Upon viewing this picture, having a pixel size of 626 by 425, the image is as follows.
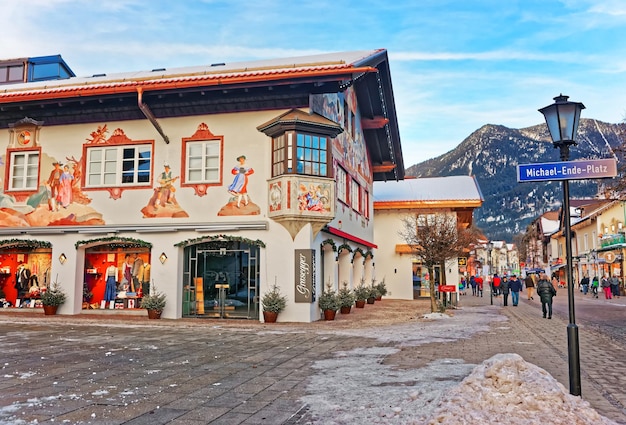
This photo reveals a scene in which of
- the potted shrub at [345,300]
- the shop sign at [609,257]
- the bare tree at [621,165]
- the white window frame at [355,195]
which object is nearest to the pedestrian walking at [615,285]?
the shop sign at [609,257]

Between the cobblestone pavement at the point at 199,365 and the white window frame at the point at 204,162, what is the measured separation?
491 centimetres

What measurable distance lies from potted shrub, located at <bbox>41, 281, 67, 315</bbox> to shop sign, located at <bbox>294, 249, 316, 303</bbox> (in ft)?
27.6

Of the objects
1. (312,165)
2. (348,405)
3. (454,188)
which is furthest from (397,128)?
(348,405)

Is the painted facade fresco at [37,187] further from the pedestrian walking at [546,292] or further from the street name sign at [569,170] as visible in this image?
the street name sign at [569,170]

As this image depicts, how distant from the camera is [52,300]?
19.4 metres

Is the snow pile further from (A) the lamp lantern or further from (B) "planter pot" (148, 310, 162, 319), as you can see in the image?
(B) "planter pot" (148, 310, 162, 319)

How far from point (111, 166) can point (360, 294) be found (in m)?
12.2

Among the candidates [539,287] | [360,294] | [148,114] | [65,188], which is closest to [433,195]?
[360,294]

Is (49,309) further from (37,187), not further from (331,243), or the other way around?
(331,243)

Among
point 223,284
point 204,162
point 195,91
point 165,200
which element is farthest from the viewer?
Result: point 165,200

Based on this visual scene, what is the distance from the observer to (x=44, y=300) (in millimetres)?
19406

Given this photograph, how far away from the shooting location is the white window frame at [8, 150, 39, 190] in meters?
20.6

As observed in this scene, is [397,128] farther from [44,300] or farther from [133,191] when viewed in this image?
[44,300]

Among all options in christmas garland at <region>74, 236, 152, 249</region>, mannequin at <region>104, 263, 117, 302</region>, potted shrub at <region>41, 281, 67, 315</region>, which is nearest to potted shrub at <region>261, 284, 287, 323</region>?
christmas garland at <region>74, 236, 152, 249</region>
